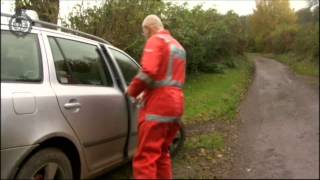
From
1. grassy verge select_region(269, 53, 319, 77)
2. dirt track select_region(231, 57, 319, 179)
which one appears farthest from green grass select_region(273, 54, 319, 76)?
dirt track select_region(231, 57, 319, 179)

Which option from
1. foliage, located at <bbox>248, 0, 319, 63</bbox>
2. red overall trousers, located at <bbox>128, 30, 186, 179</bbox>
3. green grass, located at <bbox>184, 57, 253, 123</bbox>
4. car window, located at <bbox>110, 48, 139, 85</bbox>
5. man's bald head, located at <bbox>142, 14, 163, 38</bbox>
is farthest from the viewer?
foliage, located at <bbox>248, 0, 319, 63</bbox>

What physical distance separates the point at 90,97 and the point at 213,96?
992cm

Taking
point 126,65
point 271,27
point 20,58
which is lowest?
point 271,27

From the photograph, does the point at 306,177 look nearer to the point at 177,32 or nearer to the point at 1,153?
the point at 1,153

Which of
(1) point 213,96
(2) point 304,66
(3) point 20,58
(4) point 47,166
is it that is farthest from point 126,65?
(1) point 213,96

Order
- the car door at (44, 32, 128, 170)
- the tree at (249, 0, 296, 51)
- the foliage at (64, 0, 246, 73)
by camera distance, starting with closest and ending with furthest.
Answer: the car door at (44, 32, 128, 170) < the foliage at (64, 0, 246, 73) < the tree at (249, 0, 296, 51)

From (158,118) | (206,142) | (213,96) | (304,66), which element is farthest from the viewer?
(213,96)

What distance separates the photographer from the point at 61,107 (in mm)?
4371

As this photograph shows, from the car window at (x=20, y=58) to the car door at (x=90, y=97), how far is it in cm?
16

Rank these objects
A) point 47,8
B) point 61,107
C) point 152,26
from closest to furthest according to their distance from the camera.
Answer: point 61,107 < point 152,26 < point 47,8

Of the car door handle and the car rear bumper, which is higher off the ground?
the car door handle

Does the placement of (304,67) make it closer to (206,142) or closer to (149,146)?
(206,142)

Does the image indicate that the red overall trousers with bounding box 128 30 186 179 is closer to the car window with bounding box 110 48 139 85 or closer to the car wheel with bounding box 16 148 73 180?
the car wheel with bounding box 16 148 73 180

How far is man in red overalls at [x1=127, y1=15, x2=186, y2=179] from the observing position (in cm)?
464
